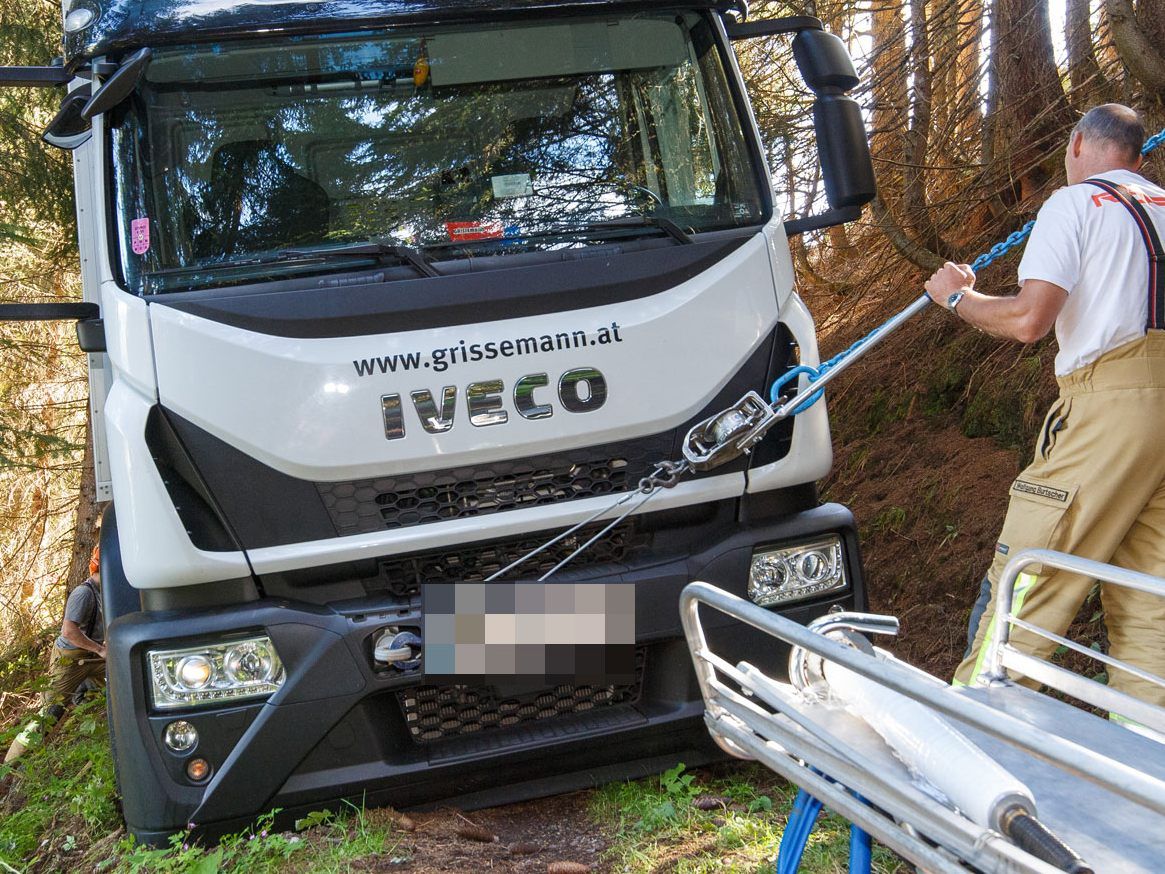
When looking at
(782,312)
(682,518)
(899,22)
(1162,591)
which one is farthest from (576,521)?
(899,22)

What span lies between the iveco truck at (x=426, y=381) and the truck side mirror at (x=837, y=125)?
0.01m

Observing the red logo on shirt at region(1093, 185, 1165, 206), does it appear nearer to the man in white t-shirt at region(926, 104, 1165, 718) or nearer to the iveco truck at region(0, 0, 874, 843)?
the man in white t-shirt at region(926, 104, 1165, 718)

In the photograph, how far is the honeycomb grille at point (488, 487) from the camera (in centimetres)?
360

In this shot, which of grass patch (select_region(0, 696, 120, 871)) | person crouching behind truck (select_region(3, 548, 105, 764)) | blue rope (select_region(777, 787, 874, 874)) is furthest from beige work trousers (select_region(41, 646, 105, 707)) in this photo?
blue rope (select_region(777, 787, 874, 874))

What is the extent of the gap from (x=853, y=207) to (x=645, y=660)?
1756 millimetres

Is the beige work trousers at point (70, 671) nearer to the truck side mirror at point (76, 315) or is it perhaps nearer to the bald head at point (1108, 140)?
the truck side mirror at point (76, 315)

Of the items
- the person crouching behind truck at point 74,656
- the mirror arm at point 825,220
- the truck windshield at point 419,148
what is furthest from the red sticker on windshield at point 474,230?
the person crouching behind truck at point 74,656

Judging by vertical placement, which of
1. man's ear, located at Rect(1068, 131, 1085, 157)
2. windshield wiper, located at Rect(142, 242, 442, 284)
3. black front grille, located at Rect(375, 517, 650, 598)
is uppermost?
man's ear, located at Rect(1068, 131, 1085, 157)

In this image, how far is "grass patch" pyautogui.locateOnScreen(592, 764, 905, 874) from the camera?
334 centimetres

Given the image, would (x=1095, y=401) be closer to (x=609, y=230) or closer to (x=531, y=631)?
(x=609, y=230)

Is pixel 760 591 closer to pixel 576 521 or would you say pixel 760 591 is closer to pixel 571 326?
pixel 576 521

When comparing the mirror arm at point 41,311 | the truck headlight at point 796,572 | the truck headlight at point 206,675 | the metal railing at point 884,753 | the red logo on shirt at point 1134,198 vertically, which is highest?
the red logo on shirt at point 1134,198

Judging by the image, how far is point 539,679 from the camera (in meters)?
3.54

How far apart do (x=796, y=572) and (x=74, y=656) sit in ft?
18.4
